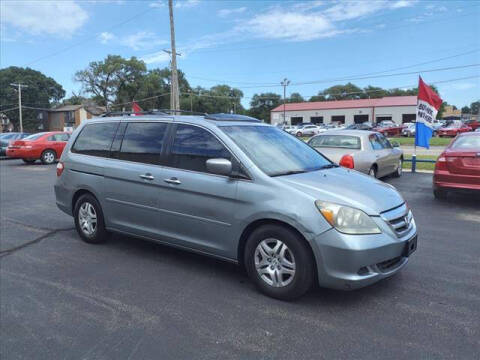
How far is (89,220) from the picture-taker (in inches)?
209

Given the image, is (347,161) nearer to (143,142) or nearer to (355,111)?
(143,142)

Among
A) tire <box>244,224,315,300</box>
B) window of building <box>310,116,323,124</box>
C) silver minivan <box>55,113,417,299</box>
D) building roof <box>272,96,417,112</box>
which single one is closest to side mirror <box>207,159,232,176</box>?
silver minivan <box>55,113,417,299</box>

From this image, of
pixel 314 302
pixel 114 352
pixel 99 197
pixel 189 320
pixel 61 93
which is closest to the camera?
pixel 114 352

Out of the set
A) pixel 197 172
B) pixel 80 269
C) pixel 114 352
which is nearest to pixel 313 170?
pixel 197 172

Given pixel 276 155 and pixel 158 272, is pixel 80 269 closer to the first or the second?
pixel 158 272

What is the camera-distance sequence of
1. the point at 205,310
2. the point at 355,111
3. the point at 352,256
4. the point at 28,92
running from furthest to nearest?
the point at 28,92, the point at 355,111, the point at 205,310, the point at 352,256

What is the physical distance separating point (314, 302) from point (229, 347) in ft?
3.39

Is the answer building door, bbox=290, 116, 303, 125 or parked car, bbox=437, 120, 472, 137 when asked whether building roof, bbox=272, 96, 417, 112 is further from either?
parked car, bbox=437, 120, 472, 137

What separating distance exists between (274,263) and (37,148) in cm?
1697

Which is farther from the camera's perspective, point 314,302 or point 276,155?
point 276,155

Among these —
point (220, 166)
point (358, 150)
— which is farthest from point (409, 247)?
point (358, 150)

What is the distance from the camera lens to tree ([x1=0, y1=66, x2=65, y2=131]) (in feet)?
250

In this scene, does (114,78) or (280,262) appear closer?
(280,262)

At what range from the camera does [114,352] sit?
9.24 ft
